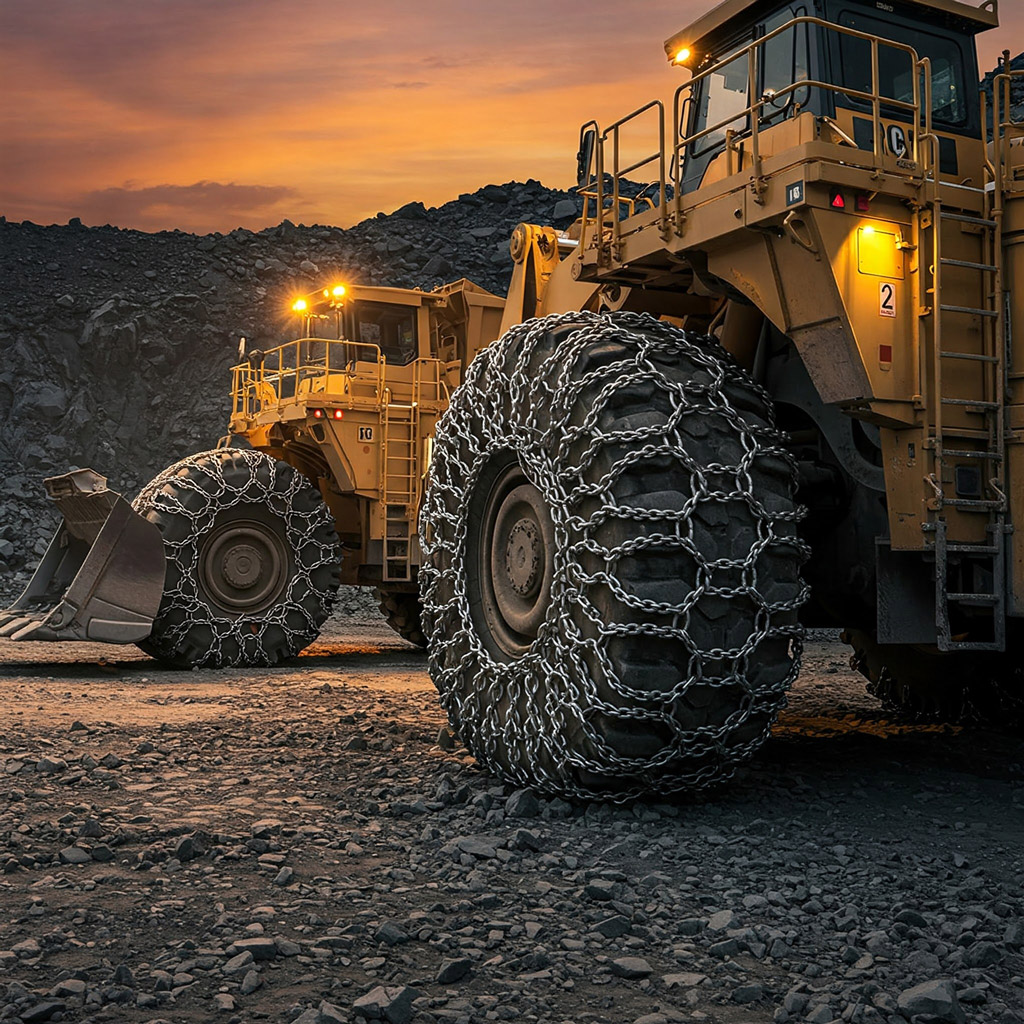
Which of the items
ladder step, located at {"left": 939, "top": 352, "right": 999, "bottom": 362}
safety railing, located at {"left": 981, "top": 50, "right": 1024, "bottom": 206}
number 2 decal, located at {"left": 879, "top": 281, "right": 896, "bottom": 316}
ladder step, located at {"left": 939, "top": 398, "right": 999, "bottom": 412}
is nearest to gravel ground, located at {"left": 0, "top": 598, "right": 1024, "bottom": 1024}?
ladder step, located at {"left": 939, "top": 398, "right": 999, "bottom": 412}

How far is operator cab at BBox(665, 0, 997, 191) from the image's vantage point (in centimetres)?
546

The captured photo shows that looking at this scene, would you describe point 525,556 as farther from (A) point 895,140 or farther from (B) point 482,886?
(A) point 895,140

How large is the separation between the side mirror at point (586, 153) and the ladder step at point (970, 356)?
2092 mm

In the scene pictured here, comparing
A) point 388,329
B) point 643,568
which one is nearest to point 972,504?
point 643,568

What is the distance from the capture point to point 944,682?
6758 mm

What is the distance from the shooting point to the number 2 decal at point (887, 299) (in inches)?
183

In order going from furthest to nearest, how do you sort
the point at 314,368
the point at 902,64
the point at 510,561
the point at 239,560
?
the point at 314,368 < the point at 239,560 < the point at 902,64 < the point at 510,561

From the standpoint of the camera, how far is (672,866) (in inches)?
163

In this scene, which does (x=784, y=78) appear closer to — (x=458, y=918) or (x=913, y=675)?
(x=913, y=675)

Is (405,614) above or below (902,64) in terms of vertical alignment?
below

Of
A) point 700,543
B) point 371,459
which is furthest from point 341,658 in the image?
point 700,543

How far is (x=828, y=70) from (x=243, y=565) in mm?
7426

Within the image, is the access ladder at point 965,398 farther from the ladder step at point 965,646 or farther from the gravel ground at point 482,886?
the gravel ground at point 482,886

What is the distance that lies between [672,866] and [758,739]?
727 millimetres
